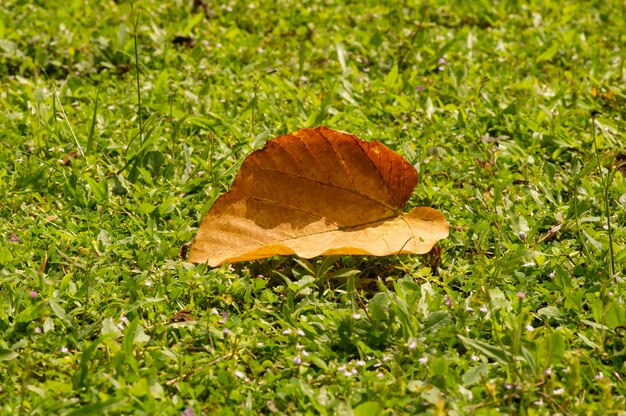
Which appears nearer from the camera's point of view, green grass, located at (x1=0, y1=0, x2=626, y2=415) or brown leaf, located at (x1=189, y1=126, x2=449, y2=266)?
green grass, located at (x1=0, y1=0, x2=626, y2=415)

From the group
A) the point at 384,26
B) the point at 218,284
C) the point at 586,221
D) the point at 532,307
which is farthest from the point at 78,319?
the point at 384,26

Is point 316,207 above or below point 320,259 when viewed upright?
above

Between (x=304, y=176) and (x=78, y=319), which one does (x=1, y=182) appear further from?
(x=304, y=176)

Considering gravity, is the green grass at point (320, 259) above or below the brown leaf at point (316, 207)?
below

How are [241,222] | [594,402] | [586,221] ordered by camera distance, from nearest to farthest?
[594,402] < [241,222] < [586,221]

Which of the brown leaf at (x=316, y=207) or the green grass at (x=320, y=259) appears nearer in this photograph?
the green grass at (x=320, y=259)
